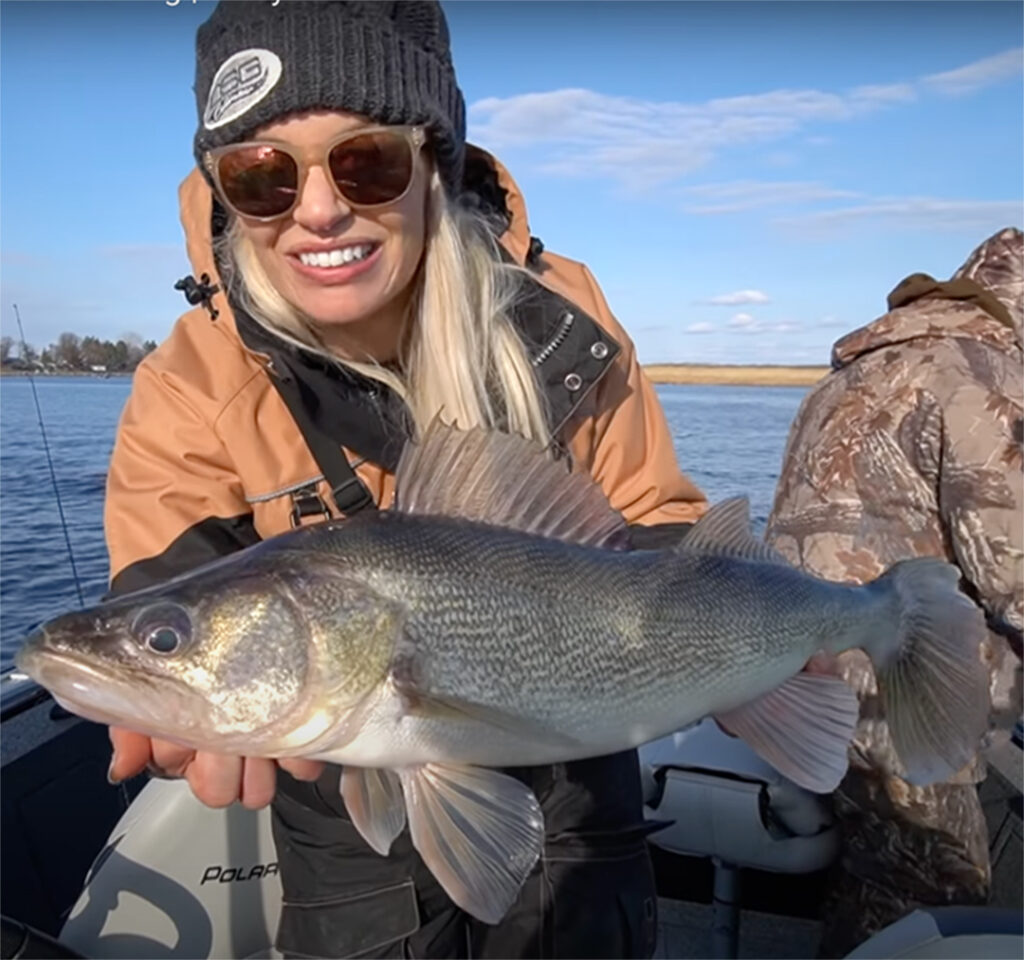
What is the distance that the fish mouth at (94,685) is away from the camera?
1638mm

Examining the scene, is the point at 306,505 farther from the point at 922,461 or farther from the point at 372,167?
the point at 922,461

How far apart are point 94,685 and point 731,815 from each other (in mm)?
2533

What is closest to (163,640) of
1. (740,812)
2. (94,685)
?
(94,685)

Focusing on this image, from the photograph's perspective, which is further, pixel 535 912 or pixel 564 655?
pixel 535 912

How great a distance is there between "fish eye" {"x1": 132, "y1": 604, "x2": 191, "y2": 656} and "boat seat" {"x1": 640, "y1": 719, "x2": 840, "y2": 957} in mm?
2405

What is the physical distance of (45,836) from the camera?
11.0 ft

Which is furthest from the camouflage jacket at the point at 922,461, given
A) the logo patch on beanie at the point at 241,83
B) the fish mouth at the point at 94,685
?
the fish mouth at the point at 94,685

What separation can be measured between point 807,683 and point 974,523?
137 cm

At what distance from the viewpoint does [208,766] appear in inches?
70.2

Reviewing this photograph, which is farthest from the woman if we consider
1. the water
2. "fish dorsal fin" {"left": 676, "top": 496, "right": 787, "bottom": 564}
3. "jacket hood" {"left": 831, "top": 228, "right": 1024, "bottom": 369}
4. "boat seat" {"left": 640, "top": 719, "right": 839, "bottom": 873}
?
the water

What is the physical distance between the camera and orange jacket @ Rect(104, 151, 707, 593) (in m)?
2.17

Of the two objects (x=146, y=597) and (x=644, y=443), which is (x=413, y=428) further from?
(x=146, y=597)

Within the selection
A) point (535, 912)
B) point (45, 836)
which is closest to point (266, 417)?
point (535, 912)

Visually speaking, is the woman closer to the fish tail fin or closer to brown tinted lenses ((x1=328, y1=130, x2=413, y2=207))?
brown tinted lenses ((x1=328, y1=130, x2=413, y2=207))
